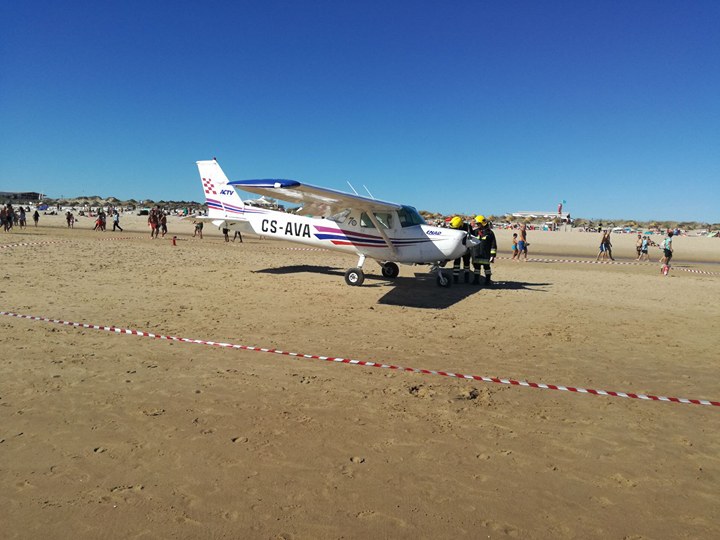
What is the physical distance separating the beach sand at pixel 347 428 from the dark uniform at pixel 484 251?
4740 mm

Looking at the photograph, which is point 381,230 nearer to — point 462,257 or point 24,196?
point 462,257

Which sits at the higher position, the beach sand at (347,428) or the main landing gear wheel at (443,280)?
the main landing gear wheel at (443,280)

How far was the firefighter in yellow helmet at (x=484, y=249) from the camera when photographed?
14172mm

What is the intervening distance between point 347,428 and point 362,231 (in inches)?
393

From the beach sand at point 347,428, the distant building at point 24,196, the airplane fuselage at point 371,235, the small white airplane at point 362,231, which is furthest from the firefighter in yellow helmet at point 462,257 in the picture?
the distant building at point 24,196

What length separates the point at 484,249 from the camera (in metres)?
14.3

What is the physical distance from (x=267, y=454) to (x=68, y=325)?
5.66m

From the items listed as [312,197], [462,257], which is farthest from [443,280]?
[312,197]

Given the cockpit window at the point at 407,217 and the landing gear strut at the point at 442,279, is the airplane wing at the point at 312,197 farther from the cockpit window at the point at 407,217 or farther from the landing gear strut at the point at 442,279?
the landing gear strut at the point at 442,279

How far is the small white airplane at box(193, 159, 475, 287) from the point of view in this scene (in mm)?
13062

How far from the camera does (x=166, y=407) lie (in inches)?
Answer: 185

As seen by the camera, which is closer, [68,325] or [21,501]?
[21,501]

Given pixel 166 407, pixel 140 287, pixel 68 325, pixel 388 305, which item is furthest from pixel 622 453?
pixel 140 287

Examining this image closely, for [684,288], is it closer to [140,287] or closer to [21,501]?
[140,287]
